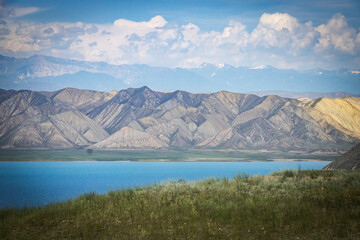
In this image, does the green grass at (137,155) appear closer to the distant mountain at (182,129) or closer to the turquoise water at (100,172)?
the turquoise water at (100,172)

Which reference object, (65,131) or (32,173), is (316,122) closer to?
(65,131)

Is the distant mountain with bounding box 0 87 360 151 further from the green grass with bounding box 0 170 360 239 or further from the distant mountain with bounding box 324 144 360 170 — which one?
the green grass with bounding box 0 170 360 239

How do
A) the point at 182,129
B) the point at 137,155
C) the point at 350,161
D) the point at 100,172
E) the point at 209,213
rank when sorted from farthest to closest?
1. the point at 182,129
2. the point at 137,155
3. the point at 100,172
4. the point at 350,161
5. the point at 209,213

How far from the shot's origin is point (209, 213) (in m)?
14.0

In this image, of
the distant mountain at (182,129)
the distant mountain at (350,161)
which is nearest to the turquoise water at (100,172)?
the distant mountain at (350,161)

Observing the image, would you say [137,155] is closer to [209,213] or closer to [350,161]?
[350,161]

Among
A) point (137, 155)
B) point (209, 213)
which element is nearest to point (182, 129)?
point (137, 155)

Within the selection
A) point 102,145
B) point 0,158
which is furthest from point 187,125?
point 0,158

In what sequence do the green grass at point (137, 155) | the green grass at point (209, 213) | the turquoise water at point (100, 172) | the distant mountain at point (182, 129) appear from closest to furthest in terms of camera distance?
the green grass at point (209, 213), the turquoise water at point (100, 172), the green grass at point (137, 155), the distant mountain at point (182, 129)

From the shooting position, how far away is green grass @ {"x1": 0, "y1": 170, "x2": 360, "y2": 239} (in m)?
12.2

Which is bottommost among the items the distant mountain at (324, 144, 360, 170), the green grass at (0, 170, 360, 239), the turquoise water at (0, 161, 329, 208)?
the turquoise water at (0, 161, 329, 208)

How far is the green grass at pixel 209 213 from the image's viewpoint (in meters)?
12.2

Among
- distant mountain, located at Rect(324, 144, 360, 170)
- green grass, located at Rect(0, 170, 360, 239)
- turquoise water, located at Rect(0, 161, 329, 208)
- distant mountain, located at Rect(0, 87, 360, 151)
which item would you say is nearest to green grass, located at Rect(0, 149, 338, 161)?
turquoise water, located at Rect(0, 161, 329, 208)

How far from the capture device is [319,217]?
12656mm
